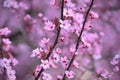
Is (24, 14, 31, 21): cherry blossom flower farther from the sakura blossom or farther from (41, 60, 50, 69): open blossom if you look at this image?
(41, 60, 50, 69): open blossom

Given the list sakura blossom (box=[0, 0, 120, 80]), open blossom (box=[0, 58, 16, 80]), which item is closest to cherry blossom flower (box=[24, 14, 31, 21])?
sakura blossom (box=[0, 0, 120, 80])

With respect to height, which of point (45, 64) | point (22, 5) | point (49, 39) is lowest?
point (49, 39)

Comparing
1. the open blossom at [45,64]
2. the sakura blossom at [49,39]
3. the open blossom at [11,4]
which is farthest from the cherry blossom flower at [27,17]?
the open blossom at [45,64]

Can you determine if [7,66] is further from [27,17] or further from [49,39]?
[27,17]

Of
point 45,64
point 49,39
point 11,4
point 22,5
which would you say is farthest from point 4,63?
point 22,5

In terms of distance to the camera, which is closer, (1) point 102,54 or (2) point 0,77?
(2) point 0,77

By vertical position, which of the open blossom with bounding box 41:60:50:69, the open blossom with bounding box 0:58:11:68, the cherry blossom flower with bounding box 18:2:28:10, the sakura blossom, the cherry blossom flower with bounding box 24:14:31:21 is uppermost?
the open blossom with bounding box 41:60:50:69

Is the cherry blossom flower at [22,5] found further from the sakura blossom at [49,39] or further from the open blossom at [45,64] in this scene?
the open blossom at [45,64]

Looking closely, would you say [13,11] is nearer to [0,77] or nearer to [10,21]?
[10,21]

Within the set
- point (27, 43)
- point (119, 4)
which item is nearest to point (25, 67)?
point (27, 43)

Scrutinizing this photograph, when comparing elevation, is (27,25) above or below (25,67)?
above

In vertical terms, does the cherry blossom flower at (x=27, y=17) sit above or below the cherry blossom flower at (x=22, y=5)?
below
